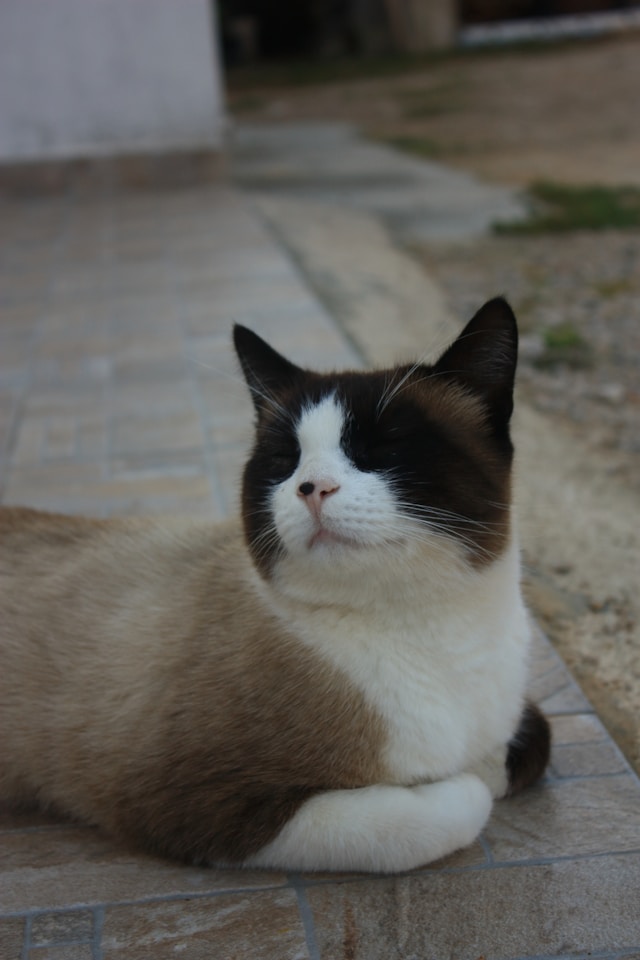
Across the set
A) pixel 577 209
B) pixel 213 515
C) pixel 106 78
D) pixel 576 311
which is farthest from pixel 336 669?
pixel 106 78

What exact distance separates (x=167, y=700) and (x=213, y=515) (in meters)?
1.55

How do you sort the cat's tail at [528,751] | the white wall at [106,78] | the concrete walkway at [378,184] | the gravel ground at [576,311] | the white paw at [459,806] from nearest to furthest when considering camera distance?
the white paw at [459,806]
the cat's tail at [528,751]
the gravel ground at [576,311]
the concrete walkway at [378,184]
the white wall at [106,78]

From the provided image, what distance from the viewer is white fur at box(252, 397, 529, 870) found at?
6.84 ft

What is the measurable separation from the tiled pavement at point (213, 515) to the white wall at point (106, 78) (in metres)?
1.18

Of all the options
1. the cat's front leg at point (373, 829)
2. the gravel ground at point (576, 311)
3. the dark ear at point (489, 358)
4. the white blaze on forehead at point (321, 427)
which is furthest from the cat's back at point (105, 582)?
the gravel ground at point (576, 311)

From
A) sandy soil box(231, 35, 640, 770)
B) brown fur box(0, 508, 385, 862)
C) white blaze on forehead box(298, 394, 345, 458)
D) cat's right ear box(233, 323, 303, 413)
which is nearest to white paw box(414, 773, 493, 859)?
brown fur box(0, 508, 385, 862)

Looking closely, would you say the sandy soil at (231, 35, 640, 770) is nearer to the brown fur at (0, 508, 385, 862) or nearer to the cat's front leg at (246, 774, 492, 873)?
the cat's front leg at (246, 774, 492, 873)

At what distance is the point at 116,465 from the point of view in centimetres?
437

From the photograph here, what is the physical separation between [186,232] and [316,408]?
249 inches

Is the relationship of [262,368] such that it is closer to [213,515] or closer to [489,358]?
[489,358]

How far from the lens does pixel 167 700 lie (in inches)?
90.7

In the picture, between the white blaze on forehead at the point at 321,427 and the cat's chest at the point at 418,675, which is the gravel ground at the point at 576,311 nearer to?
the cat's chest at the point at 418,675

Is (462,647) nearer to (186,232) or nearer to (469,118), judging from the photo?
(186,232)

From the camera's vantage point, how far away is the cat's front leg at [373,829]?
213 cm
